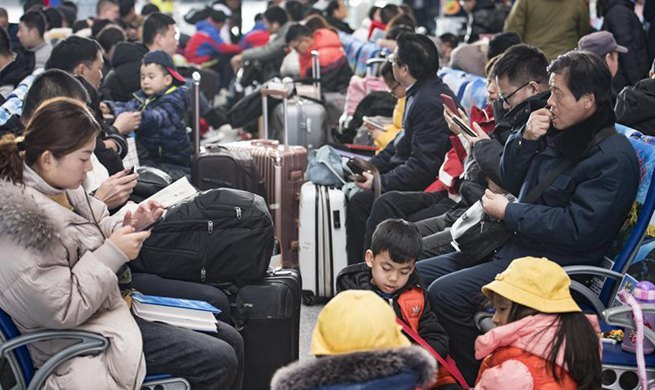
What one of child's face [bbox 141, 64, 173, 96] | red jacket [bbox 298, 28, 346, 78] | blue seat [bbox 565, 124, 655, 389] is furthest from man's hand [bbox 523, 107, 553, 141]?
red jacket [bbox 298, 28, 346, 78]

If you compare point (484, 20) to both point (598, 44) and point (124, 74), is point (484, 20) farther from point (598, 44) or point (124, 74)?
point (598, 44)

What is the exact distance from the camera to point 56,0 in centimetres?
1630

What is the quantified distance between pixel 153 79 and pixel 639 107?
9.95 feet

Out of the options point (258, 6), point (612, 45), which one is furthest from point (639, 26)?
point (258, 6)

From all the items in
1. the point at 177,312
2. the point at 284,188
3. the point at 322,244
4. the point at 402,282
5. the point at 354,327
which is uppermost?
the point at 354,327

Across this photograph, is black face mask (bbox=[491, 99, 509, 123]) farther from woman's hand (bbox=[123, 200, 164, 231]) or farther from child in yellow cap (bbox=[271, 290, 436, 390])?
child in yellow cap (bbox=[271, 290, 436, 390])

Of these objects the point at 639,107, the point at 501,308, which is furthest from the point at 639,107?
the point at 501,308

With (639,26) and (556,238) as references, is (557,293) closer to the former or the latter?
(556,238)

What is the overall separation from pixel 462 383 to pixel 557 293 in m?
0.72

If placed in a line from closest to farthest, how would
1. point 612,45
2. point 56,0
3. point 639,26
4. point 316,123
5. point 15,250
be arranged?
point 15,250 → point 612,45 → point 639,26 → point 316,123 → point 56,0

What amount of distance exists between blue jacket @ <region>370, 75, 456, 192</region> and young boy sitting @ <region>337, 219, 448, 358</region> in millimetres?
1779

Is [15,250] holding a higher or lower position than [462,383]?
higher

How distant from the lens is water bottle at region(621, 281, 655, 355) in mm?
3365

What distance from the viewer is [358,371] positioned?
7.84 feet
